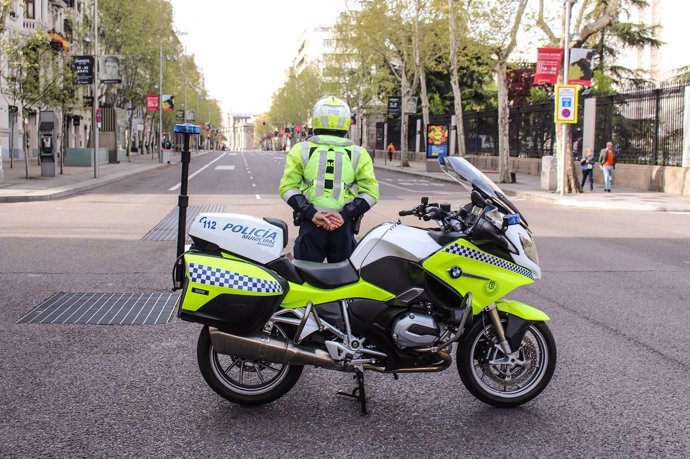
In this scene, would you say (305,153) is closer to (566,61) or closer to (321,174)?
(321,174)

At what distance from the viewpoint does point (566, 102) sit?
24.9m

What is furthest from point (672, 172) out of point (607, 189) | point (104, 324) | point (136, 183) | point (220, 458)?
point (220, 458)

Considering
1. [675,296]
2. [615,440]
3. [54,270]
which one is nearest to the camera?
[615,440]

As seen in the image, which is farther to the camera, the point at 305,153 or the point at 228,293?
the point at 305,153

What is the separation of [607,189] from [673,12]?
984 inches

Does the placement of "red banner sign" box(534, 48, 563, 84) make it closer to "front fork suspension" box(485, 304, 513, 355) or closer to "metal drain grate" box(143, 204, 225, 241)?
"metal drain grate" box(143, 204, 225, 241)

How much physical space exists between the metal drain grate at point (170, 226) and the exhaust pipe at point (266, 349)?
28.6 ft

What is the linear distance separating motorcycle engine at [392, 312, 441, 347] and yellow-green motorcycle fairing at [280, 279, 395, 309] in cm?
15

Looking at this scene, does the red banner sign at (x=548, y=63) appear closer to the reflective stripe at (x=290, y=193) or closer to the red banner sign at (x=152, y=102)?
the reflective stripe at (x=290, y=193)

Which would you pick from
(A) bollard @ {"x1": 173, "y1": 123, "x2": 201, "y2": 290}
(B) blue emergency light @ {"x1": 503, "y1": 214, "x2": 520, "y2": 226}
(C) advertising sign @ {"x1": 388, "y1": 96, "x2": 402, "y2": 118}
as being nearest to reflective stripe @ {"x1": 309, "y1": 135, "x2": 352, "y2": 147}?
(A) bollard @ {"x1": 173, "y1": 123, "x2": 201, "y2": 290}

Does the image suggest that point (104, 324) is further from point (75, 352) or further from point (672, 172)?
point (672, 172)

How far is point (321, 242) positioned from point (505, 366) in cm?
157

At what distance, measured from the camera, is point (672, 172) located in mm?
26656

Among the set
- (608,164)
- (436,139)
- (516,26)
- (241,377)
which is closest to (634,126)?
(608,164)
